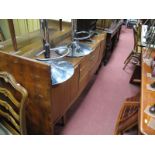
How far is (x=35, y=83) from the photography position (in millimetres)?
1198

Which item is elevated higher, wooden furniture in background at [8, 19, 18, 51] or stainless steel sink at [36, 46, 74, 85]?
wooden furniture in background at [8, 19, 18, 51]

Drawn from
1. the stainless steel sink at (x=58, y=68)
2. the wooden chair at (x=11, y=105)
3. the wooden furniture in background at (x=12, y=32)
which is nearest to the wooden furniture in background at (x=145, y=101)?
the stainless steel sink at (x=58, y=68)

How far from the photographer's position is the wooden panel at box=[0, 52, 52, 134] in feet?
3.67

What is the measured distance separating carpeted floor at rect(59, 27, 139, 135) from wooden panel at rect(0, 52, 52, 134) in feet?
1.73

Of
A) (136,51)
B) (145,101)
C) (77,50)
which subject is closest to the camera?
(145,101)

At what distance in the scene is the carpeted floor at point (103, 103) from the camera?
1.91 metres

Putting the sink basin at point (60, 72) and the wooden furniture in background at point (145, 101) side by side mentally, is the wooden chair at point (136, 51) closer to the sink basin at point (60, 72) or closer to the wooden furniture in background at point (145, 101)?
the wooden furniture in background at point (145, 101)

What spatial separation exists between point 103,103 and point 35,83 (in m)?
1.35

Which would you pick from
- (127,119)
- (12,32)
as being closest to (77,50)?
(12,32)

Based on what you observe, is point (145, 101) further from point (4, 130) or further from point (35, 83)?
point (4, 130)

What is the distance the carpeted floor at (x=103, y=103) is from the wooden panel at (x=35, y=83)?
1.73 ft

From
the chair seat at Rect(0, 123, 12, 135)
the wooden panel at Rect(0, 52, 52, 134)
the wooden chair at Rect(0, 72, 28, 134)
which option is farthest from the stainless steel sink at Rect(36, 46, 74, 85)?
the chair seat at Rect(0, 123, 12, 135)

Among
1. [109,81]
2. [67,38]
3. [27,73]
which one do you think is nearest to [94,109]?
[109,81]

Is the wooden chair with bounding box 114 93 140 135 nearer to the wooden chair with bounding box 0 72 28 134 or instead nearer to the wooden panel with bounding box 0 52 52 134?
the wooden panel with bounding box 0 52 52 134
